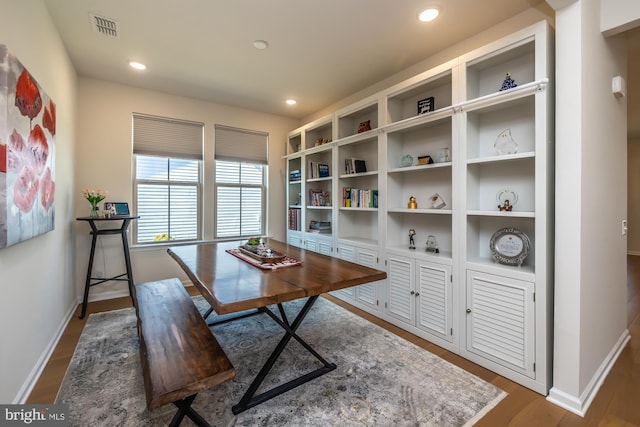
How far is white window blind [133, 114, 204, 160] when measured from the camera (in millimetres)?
3718

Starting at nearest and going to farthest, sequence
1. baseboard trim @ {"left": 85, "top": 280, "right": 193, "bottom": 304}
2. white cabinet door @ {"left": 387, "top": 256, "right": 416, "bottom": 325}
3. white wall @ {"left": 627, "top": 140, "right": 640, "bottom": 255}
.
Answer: white cabinet door @ {"left": 387, "top": 256, "right": 416, "bottom": 325}, baseboard trim @ {"left": 85, "top": 280, "right": 193, "bottom": 304}, white wall @ {"left": 627, "top": 140, "right": 640, "bottom": 255}

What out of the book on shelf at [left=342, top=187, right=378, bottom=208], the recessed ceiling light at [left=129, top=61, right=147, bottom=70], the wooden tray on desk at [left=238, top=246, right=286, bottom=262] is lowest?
the wooden tray on desk at [left=238, top=246, right=286, bottom=262]

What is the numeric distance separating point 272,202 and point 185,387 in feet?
12.1

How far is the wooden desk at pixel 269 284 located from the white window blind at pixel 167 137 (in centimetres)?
213

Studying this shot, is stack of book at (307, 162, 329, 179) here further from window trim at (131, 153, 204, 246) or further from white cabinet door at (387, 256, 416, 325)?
white cabinet door at (387, 256, 416, 325)

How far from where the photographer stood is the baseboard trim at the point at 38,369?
1722mm

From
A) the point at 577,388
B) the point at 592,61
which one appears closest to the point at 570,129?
the point at 592,61

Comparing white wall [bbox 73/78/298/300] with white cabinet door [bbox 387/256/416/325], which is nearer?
white cabinet door [bbox 387/256/416/325]

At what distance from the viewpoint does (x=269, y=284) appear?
169cm

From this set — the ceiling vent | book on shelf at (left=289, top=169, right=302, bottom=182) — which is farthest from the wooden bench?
book on shelf at (left=289, top=169, right=302, bottom=182)

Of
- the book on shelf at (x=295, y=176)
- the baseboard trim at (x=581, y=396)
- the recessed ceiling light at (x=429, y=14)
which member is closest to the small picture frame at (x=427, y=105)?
the recessed ceiling light at (x=429, y=14)

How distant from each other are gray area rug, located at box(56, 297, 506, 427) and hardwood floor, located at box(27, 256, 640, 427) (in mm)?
71

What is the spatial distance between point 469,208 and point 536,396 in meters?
1.32

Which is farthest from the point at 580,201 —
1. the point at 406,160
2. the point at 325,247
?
the point at 325,247
